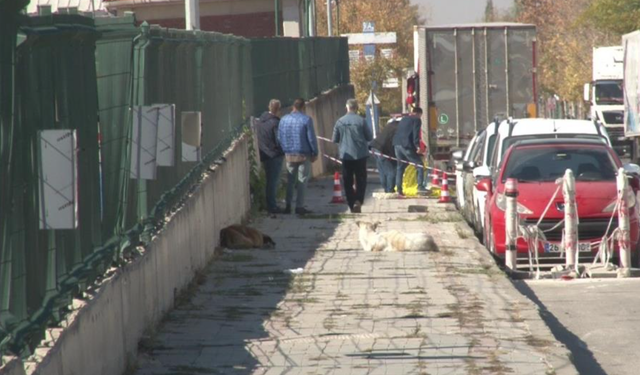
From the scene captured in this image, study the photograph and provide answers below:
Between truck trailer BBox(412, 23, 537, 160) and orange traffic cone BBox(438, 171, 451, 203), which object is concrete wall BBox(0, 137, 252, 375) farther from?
truck trailer BBox(412, 23, 537, 160)

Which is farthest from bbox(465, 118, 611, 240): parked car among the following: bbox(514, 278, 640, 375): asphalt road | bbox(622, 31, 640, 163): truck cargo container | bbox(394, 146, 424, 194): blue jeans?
bbox(622, 31, 640, 163): truck cargo container

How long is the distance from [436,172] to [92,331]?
20.6 metres

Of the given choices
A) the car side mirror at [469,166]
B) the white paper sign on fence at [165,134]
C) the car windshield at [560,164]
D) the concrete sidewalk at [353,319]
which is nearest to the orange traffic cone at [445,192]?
the car side mirror at [469,166]

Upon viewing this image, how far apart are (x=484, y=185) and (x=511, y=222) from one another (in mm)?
2263

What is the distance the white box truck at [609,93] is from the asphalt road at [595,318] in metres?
30.7

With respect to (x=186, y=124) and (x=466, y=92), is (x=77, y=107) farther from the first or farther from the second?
(x=466, y=92)

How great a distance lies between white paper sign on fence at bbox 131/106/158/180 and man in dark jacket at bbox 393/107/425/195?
52.2 ft

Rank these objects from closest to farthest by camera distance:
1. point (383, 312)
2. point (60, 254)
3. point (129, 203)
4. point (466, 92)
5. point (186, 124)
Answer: point (60, 254), point (129, 203), point (383, 312), point (186, 124), point (466, 92)

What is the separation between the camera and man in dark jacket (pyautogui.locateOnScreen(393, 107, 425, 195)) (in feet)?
86.7

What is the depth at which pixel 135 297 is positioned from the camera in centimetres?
961

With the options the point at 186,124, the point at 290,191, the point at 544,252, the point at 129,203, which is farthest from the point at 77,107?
the point at 290,191

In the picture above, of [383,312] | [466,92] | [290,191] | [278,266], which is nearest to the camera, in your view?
[383,312]

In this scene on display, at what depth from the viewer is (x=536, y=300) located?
14.1 m

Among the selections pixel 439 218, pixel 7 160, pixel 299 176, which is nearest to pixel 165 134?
pixel 7 160
